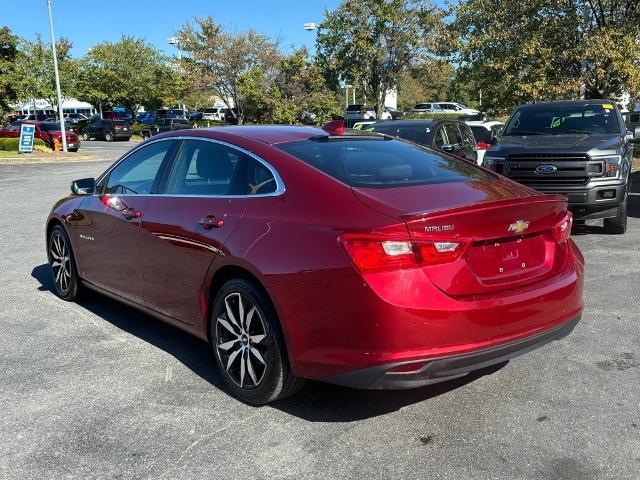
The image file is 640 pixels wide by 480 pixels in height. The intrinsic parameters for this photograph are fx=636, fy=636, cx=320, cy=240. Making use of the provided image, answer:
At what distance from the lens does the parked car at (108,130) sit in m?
40.7

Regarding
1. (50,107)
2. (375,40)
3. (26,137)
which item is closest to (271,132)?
(26,137)

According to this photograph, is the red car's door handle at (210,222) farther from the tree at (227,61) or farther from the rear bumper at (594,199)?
the tree at (227,61)

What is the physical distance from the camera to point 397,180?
3.67m

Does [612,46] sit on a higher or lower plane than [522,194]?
higher

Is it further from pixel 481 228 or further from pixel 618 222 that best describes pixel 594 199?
pixel 481 228

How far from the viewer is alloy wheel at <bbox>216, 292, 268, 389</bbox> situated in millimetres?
3537

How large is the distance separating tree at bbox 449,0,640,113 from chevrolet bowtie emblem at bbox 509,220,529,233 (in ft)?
49.6

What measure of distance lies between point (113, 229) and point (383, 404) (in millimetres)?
2462

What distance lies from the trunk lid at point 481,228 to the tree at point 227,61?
109 feet

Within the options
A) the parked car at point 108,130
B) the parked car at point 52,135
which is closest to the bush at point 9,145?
the parked car at point 52,135

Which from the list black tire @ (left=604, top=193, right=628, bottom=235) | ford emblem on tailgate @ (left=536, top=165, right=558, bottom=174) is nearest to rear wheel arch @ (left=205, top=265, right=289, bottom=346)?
ford emblem on tailgate @ (left=536, top=165, right=558, bottom=174)

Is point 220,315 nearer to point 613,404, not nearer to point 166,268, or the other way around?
point 166,268

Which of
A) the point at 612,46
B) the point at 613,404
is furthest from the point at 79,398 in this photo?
the point at 612,46

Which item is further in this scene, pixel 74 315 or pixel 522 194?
pixel 74 315
